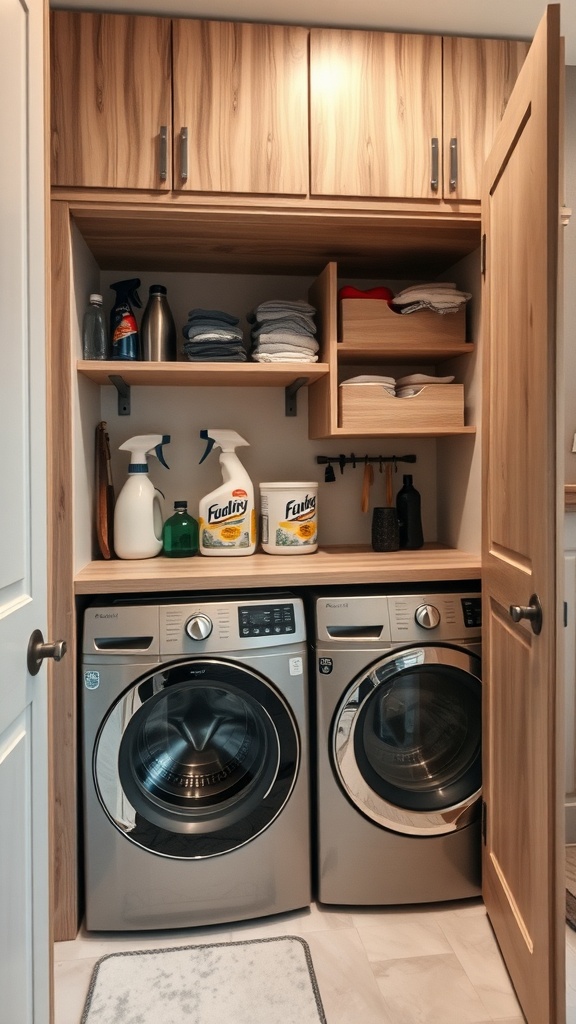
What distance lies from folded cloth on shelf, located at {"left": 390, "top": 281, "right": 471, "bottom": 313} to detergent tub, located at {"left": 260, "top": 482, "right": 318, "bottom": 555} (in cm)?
65

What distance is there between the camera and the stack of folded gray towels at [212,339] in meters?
2.13

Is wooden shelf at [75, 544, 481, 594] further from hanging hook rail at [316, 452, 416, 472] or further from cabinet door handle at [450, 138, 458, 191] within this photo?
cabinet door handle at [450, 138, 458, 191]

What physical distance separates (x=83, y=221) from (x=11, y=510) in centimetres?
117

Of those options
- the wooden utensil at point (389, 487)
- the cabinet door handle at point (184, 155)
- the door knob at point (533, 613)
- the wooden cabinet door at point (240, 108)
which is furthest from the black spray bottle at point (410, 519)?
the cabinet door handle at point (184, 155)

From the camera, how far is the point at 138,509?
Answer: 2.21m

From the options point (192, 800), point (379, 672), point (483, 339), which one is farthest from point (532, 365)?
point (192, 800)

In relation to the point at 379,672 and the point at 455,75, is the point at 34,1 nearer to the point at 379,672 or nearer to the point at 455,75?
the point at 455,75

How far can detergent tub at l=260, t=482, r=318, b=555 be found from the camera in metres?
2.23

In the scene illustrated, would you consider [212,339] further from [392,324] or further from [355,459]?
[355,459]

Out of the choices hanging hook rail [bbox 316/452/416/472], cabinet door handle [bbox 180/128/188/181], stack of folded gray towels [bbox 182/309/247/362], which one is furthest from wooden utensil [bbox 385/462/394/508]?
cabinet door handle [bbox 180/128/188/181]

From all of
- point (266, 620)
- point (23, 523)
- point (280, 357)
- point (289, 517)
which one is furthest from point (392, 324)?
point (23, 523)

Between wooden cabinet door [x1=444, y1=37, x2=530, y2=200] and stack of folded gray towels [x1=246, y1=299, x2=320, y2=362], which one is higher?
wooden cabinet door [x1=444, y1=37, x2=530, y2=200]

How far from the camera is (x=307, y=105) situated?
190 cm

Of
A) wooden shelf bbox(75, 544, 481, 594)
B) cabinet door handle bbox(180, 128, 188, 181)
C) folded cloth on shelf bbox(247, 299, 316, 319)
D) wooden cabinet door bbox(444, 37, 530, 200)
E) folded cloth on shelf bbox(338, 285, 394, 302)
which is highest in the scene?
wooden cabinet door bbox(444, 37, 530, 200)
